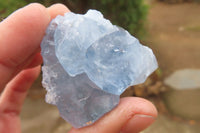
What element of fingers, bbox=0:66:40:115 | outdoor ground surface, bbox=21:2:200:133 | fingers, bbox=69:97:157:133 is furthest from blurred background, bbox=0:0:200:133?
fingers, bbox=69:97:157:133

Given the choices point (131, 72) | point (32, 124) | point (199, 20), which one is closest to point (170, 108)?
point (32, 124)

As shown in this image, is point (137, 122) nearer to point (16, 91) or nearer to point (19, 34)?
point (19, 34)

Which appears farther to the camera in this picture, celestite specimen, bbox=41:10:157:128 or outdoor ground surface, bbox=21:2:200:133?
outdoor ground surface, bbox=21:2:200:133

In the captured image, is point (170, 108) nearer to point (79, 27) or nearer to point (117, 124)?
point (117, 124)

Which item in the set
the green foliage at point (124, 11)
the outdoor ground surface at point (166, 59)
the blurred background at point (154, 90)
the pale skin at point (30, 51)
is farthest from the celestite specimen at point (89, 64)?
the green foliage at point (124, 11)

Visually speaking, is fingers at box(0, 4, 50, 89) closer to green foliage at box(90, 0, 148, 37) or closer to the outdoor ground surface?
the outdoor ground surface

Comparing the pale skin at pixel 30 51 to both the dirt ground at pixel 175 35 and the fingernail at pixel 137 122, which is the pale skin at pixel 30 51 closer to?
the fingernail at pixel 137 122
